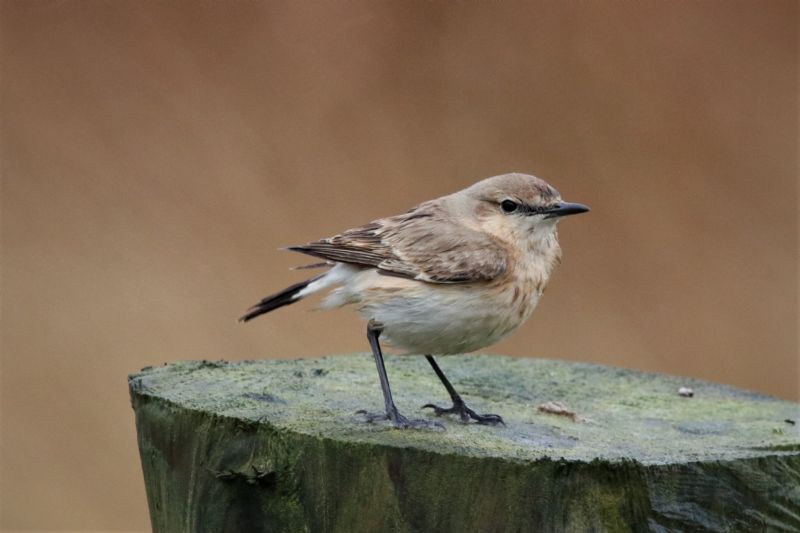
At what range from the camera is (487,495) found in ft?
9.66

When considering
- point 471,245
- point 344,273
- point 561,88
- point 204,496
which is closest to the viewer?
point 204,496

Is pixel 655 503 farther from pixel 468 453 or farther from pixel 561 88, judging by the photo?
pixel 561 88

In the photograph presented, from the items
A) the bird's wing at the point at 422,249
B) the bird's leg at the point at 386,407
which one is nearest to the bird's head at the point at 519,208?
the bird's wing at the point at 422,249

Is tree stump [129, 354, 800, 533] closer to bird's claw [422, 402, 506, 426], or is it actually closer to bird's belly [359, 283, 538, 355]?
bird's claw [422, 402, 506, 426]

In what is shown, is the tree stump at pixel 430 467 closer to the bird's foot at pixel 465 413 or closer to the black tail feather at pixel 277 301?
the bird's foot at pixel 465 413

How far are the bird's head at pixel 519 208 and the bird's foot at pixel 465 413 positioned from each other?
628 mm

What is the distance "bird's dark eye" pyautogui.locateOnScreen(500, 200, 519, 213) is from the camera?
3.81m

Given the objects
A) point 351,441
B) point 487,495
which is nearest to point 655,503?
point 487,495

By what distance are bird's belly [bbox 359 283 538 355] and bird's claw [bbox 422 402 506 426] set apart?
0.25m

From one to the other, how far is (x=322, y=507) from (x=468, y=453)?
0.47 m

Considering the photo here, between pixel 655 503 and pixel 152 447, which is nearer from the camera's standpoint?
pixel 655 503

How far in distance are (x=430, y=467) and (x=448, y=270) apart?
776 millimetres

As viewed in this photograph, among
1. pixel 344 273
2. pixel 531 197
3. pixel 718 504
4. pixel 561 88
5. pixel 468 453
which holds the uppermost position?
pixel 561 88

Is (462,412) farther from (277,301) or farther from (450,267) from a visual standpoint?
(277,301)
